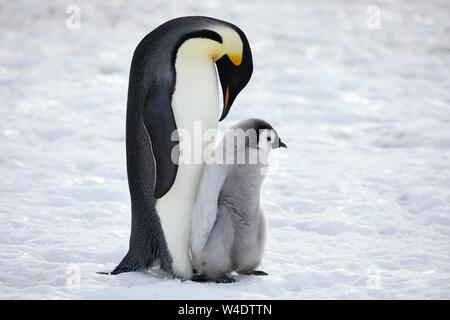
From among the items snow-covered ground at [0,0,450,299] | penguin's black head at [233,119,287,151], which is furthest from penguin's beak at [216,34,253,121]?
snow-covered ground at [0,0,450,299]

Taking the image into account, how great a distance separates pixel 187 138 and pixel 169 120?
16 cm

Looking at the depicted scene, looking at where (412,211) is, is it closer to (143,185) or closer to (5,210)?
(143,185)

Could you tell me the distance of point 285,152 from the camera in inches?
262

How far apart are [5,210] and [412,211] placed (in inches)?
105

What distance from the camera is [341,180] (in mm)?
5742

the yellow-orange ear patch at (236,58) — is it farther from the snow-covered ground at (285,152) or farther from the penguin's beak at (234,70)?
the snow-covered ground at (285,152)

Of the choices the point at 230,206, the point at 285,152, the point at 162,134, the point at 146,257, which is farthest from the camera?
the point at 285,152

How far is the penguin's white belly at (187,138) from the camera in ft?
11.6

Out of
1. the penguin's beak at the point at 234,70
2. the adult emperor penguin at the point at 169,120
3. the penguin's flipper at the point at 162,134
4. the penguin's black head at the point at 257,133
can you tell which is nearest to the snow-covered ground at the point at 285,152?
the adult emperor penguin at the point at 169,120

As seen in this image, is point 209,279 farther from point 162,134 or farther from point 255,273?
point 162,134

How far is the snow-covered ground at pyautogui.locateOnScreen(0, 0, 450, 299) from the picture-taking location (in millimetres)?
3740

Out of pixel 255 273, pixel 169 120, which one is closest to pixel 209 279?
pixel 255 273

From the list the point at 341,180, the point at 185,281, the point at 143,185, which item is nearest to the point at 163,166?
the point at 143,185

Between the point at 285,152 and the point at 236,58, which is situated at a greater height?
the point at 236,58
